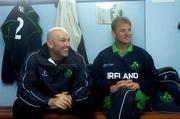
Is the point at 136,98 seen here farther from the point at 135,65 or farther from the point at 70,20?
the point at 70,20

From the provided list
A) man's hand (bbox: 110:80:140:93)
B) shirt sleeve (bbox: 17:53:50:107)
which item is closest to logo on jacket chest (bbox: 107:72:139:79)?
man's hand (bbox: 110:80:140:93)

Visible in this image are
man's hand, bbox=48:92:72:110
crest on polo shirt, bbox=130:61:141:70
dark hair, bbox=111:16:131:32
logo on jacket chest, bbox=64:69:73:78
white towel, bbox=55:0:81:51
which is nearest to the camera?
man's hand, bbox=48:92:72:110

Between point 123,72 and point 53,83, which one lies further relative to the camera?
point 123,72

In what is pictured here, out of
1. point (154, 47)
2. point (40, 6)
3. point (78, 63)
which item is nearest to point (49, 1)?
point (40, 6)

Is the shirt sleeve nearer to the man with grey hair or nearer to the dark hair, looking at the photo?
the man with grey hair

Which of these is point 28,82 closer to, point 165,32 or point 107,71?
point 107,71

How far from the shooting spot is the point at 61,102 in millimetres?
2426

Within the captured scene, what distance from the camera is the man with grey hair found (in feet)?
7.99

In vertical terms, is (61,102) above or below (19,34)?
below

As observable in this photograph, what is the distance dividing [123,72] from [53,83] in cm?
59

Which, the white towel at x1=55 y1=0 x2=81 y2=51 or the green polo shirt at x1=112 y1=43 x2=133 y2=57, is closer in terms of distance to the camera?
the green polo shirt at x1=112 y1=43 x2=133 y2=57

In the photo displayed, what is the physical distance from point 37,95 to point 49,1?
1124mm

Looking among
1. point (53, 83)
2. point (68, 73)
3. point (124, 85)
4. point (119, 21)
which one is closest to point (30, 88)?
point (53, 83)

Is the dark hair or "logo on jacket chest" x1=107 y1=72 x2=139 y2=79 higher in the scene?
the dark hair
